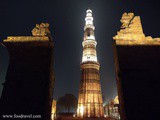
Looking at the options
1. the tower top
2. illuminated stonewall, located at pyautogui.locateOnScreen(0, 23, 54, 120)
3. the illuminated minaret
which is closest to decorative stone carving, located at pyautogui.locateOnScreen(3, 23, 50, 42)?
illuminated stonewall, located at pyautogui.locateOnScreen(0, 23, 54, 120)

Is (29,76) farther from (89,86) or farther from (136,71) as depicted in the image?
(89,86)

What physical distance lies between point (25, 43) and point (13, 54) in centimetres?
109

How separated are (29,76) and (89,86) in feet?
66.5

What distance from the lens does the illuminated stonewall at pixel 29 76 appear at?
8492mm

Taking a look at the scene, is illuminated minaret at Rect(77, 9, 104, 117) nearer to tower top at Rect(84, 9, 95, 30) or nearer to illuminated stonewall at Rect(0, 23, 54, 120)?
tower top at Rect(84, 9, 95, 30)

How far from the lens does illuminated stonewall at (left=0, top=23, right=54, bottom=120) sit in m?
8.49

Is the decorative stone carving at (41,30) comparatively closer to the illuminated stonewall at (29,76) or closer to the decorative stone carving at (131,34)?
the illuminated stonewall at (29,76)

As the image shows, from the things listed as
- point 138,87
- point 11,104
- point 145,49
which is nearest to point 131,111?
point 138,87

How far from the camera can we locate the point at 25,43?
32.6 feet

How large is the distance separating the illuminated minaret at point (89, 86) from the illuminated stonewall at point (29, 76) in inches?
735

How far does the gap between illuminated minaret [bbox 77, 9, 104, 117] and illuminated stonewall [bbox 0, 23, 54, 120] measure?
61.2ft

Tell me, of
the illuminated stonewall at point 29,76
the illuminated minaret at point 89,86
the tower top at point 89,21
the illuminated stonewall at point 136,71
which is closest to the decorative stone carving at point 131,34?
the illuminated stonewall at point 136,71

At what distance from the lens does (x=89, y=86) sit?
2834 cm

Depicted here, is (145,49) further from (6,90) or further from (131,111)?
(6,90)
